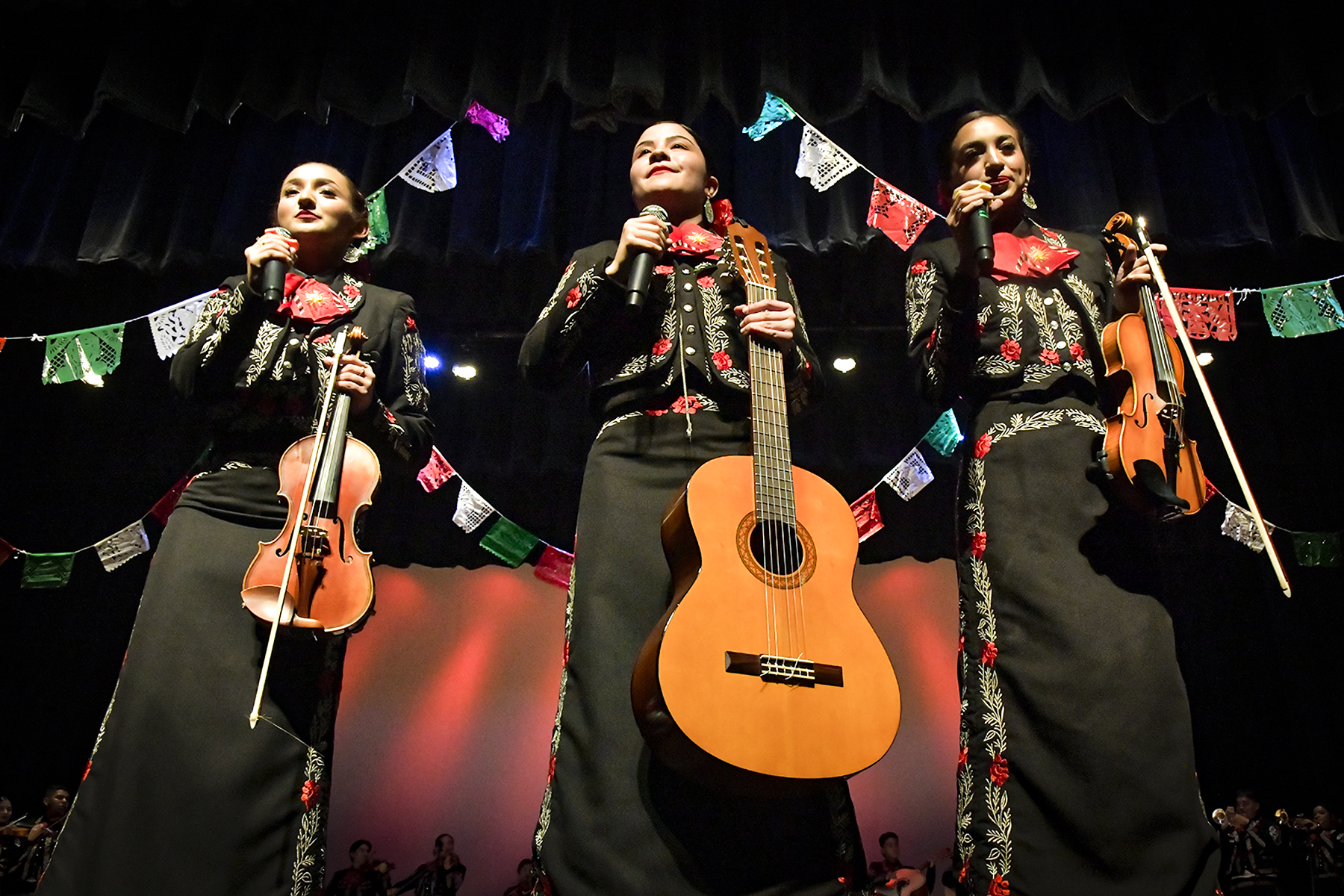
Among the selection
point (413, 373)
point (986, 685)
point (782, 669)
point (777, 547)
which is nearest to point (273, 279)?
point (413, 373)

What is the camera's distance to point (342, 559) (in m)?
1.90

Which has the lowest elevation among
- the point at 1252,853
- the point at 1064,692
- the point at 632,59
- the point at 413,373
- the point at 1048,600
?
the point at 1252,853

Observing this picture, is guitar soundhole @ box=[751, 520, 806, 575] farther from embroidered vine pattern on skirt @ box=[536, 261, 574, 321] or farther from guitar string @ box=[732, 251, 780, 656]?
embroidered vine pattern on skirt @ box=[536, 261, 574, 321]

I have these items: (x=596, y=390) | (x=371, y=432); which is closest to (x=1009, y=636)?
(x=596, y=390)

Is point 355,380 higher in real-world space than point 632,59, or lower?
lower

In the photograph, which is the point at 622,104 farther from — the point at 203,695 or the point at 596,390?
the point at 203,695

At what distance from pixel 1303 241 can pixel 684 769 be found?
3.84 meters

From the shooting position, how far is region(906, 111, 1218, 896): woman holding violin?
165 cm

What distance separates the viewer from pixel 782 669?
1.53 m

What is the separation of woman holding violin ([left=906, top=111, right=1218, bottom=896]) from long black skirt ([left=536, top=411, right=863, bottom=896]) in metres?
0.36

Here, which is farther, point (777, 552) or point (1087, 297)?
point (1087, 297)

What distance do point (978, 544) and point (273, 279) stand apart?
5.46 ft

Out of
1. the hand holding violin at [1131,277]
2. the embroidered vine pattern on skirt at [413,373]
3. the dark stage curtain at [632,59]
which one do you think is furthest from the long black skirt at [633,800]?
the dark stage curtain at [632,59]

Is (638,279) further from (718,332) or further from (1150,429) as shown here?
(1150,429)
